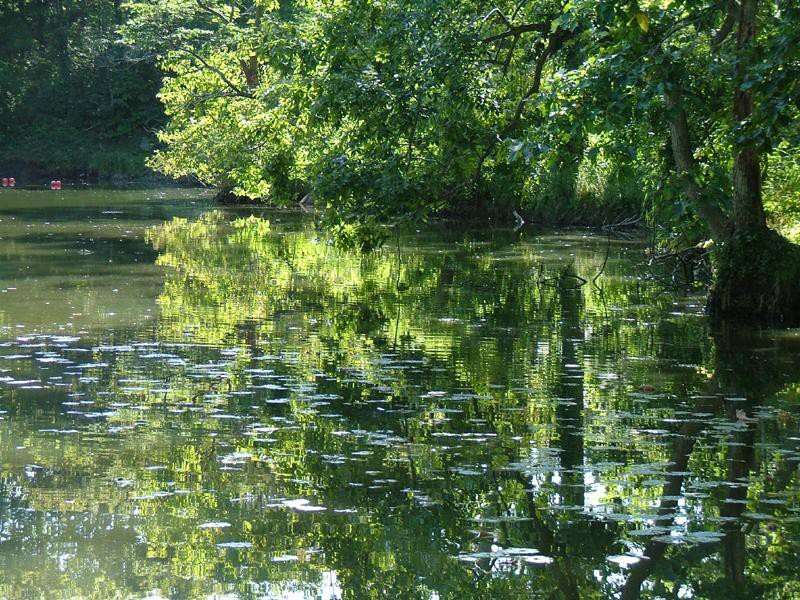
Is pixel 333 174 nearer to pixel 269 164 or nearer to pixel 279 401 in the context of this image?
pixel 269 164

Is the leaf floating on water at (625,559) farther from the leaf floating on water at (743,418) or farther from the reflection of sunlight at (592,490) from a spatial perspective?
the leaf floating on water at (743,418)

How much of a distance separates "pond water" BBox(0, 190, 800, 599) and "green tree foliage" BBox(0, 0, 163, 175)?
42.2 metres

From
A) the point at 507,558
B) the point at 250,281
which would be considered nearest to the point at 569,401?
the point at 507,558

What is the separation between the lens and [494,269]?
19859 mm

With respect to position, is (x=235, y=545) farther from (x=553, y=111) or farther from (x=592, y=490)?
(x=553, y=111)

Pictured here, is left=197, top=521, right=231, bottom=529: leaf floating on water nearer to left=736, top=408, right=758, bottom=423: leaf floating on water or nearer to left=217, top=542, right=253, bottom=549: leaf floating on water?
left=217, top=542, right=253, bottom=549: leaf floating on water

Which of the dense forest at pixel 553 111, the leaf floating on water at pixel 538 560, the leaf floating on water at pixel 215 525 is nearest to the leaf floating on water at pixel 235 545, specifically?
the leaf floating on water at pixel 215 525

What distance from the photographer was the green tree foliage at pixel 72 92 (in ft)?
185

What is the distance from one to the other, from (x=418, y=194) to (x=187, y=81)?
17946 millimetres

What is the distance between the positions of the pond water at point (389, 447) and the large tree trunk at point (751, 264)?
0.51 metres

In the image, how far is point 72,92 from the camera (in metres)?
59.1

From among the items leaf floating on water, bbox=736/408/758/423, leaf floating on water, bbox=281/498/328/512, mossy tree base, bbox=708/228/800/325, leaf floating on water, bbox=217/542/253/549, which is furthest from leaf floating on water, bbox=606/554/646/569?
mossy tree base, bbox=708/228/800/325

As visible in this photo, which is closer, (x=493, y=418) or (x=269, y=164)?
(x=493, y=418)

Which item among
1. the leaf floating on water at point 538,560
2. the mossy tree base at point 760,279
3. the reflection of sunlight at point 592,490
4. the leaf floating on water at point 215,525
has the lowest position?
the leaf floating on water at point 538,560
